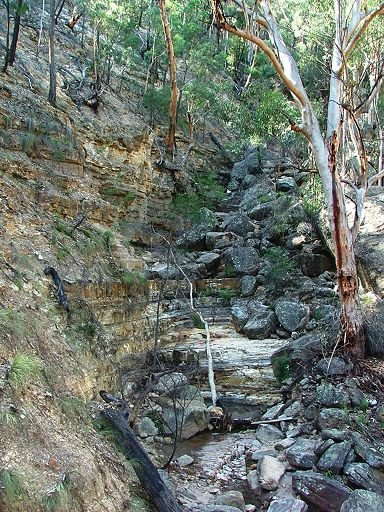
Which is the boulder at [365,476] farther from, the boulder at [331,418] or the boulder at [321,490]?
the boulder at [331,418]

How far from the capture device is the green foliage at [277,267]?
16.0 meters

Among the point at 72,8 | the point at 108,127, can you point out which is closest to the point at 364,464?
the point at 108,127

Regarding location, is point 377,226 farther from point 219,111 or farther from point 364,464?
point 219,111

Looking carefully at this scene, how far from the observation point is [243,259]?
1731cm

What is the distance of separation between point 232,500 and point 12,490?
3066 mm

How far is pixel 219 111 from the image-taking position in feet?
73.2

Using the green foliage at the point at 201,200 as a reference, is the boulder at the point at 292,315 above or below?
below

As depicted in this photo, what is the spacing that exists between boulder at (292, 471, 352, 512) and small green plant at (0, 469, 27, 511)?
11.1 ft

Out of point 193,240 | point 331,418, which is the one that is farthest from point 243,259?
point 331,418

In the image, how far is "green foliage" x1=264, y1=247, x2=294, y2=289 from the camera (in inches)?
631

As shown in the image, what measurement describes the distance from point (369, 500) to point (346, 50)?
6905 mm

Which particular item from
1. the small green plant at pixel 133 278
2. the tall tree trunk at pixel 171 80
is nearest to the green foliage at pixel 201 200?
the tall tree trunk at pixel 171 80

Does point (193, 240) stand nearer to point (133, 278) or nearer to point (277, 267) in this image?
point (277, 267)

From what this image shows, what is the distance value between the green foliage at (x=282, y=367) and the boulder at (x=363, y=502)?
4.18 metres
